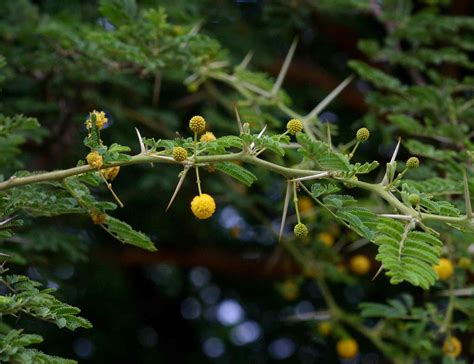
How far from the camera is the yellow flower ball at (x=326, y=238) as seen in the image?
12.2 ft

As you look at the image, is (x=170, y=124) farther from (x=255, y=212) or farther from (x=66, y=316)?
(x=66, y=316)

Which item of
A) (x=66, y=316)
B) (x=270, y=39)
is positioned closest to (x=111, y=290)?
(x=270, y=39)

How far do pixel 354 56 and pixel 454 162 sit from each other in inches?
92.9

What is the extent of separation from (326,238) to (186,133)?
1.15 meters

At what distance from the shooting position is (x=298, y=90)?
16.1 ft

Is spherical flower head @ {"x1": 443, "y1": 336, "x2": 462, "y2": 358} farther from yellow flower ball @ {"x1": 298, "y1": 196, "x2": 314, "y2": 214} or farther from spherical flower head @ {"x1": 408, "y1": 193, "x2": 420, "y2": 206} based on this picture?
yellow flower ball @ {"x1": 298, "y1": 196, "x2": 314, "y2": 214}

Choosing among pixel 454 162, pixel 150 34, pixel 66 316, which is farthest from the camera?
pixel 150 34

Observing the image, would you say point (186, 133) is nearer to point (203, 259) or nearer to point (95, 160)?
point (203, 259)

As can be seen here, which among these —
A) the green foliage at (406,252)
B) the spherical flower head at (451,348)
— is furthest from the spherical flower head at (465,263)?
the green foliage at (406,252)

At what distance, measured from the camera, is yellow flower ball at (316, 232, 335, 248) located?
3728 mm

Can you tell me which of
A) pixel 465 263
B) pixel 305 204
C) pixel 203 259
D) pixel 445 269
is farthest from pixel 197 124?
pixel 203 259

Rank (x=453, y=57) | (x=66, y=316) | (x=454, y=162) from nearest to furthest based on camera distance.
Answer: (x=66, y=316), (x=454, y=162), (x=453, y=57)

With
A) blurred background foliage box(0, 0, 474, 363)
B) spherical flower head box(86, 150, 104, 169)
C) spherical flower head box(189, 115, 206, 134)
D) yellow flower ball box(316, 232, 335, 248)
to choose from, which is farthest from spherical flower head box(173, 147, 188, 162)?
yellow flower ball box(316, 232, 335, 248)

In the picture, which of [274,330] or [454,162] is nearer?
[454,162]
